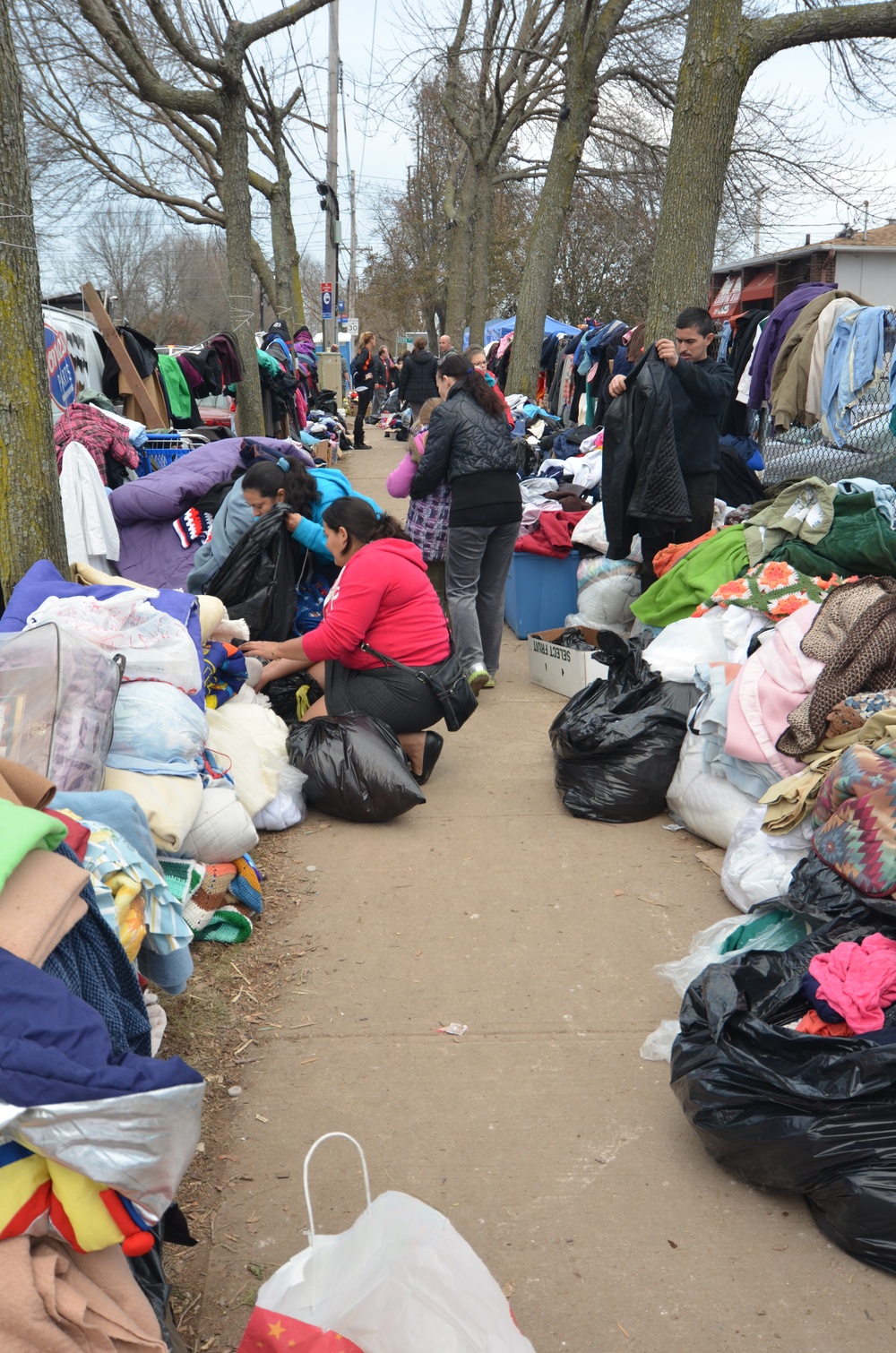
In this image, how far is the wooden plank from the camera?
7.95 meters

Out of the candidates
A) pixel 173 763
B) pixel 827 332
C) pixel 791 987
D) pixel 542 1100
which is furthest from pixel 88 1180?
pixel 827 332

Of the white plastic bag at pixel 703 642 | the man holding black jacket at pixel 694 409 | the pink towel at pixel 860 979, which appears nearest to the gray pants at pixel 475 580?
the man holding black jacket at pixel 694 409

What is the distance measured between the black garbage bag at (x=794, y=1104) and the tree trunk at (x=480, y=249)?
1720cm

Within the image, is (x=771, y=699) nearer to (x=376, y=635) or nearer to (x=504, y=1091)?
(x=376, y=635)

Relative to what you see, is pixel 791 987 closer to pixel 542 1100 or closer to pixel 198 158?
pixel 542 1100

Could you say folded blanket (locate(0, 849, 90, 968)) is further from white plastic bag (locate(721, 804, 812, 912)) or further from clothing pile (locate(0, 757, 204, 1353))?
white plastic bag (locate(721, 804, 812, 912))

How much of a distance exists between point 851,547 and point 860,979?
281cm

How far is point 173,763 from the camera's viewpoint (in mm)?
3559

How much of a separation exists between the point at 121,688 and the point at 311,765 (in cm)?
112

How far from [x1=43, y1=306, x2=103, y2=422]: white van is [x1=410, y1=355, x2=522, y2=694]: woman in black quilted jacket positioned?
261 centimetres

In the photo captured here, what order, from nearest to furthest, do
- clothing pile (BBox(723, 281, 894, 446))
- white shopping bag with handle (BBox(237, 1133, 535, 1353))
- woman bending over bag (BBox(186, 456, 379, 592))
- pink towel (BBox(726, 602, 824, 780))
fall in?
white shopping bag with handle (BBox(237, 1133, 535, 1353)) → pink towel (BBox(726, 602, 824, 780)) → woman bending over bag (BBox(186, 456, 379, 592)) → clothing pile (BBox(723, 281, 894, 446))

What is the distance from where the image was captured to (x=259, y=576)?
5703mm

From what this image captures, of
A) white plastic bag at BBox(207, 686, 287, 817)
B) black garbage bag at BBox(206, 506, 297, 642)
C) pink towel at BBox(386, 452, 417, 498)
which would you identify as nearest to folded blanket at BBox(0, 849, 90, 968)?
white plastic bag at BBox(207, 686, 287, 817)

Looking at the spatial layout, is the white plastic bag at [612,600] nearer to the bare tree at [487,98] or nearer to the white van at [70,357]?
the white van at [70,357]
